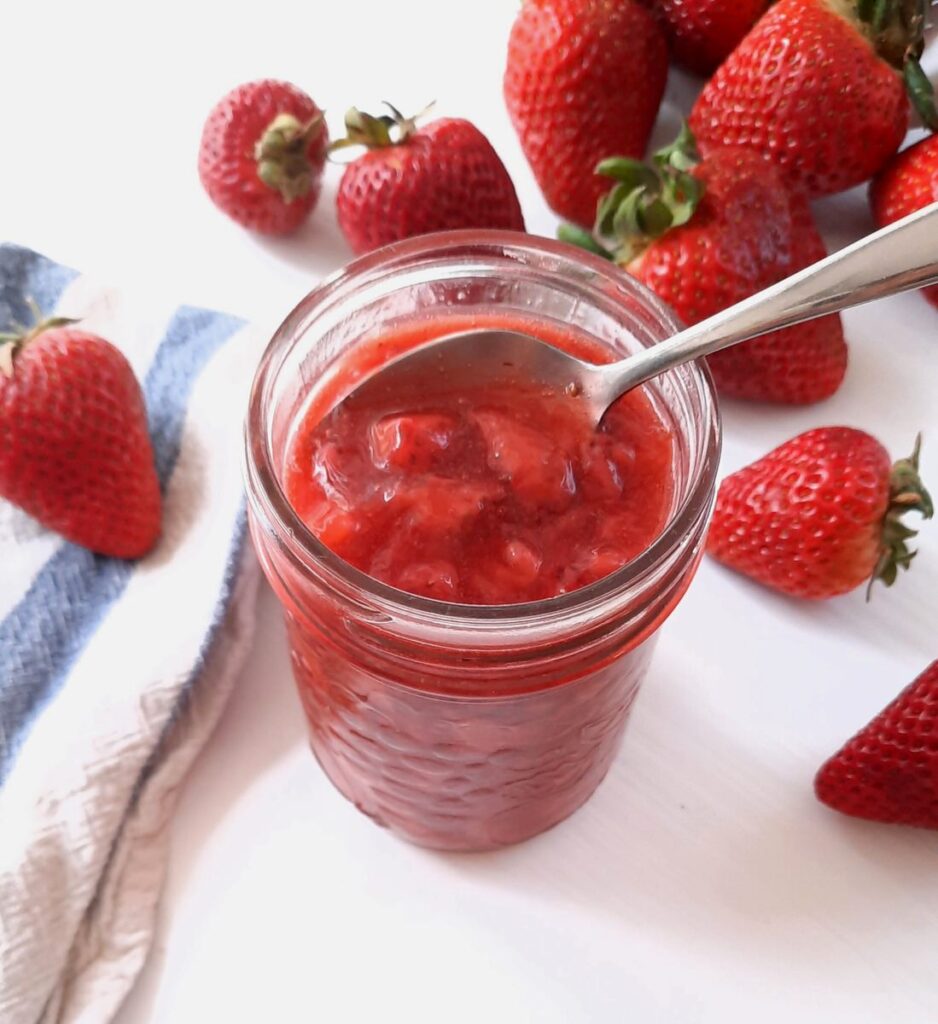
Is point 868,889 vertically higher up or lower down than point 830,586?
lower down

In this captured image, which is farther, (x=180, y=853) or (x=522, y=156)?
(x=522, y=156)

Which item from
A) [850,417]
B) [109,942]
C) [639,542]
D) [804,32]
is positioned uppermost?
[804,32]

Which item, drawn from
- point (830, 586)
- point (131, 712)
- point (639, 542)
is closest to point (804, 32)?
point (830, 586)

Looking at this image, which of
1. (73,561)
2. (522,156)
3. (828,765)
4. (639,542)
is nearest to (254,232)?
(522,156)

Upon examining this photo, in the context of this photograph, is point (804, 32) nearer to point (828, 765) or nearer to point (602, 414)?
point (602, 414)

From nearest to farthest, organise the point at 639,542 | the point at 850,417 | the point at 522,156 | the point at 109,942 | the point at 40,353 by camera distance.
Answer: the point at 639,542, the point at 109,942, the point at 40,353, the point at 850,417, the point at 522,156

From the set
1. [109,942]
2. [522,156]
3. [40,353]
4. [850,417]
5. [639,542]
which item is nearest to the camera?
[639,542]

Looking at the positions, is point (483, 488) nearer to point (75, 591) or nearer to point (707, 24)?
point (75, 591)
